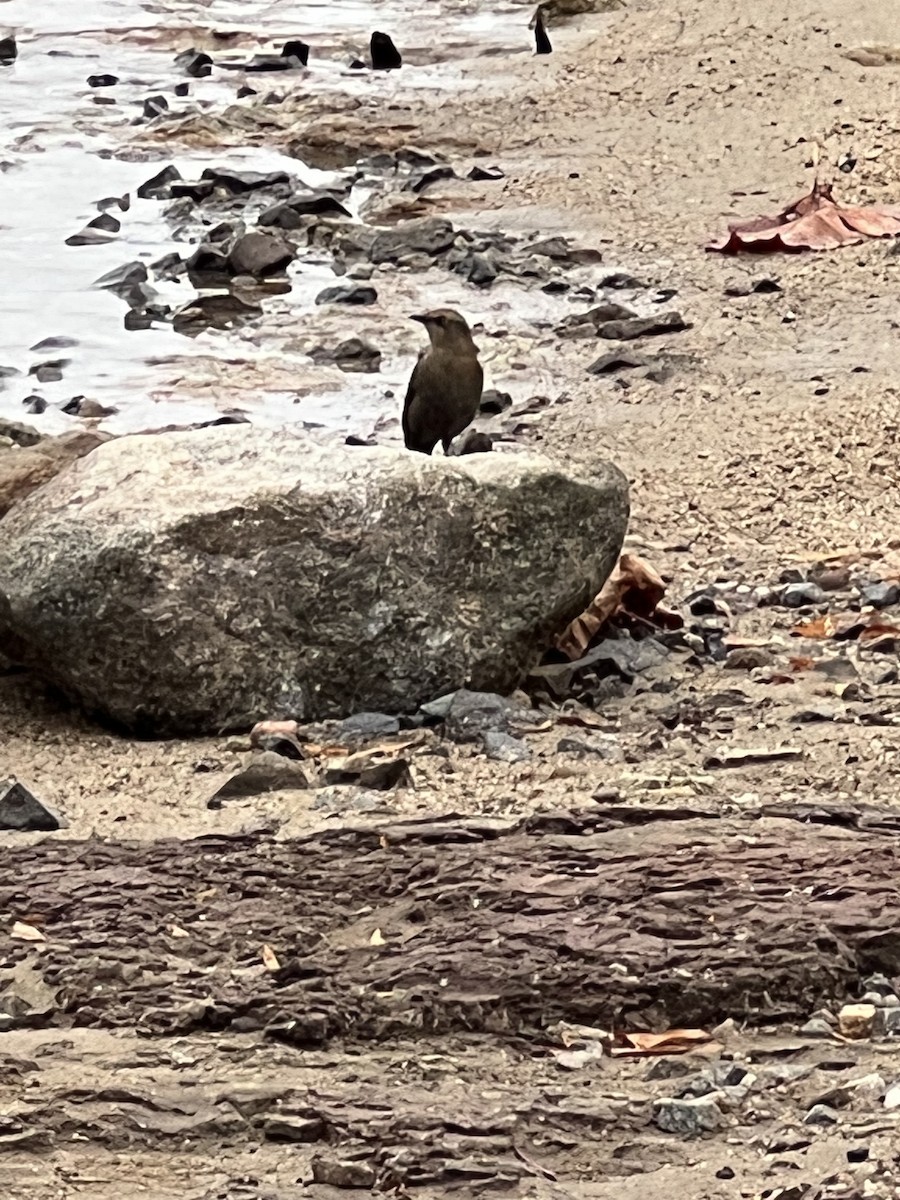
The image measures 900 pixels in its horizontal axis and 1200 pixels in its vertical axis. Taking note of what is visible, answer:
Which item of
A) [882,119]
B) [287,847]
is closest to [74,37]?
[882,119]

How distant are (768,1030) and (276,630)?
193cm

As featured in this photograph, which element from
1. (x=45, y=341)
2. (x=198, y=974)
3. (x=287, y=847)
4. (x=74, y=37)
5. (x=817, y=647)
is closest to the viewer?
(x=198, y=974)

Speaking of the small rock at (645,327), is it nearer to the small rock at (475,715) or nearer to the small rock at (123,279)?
the small rock at (123,279)

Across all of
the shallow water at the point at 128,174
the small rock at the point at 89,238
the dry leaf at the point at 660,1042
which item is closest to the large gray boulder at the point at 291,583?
the dry leaf at the point at 660,1042

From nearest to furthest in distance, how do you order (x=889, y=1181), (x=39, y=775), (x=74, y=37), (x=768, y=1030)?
1. (x=889, y=1181)
2. (x=768, y=1030)
3. (x=39, y=775)
4. (x=74, y=37)

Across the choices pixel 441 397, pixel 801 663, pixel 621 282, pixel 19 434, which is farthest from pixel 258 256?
pixel 801 663

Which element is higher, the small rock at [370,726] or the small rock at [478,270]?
the small rock at [370,726]

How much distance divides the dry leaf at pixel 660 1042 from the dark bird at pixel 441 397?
401 centimetres

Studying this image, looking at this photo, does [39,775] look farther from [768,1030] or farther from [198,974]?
[768,1030]

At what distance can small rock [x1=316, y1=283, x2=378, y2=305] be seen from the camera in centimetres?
917

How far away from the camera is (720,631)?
5391 millimetres

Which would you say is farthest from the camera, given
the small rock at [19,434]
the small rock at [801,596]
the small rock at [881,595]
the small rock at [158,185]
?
the small rock at [158,185]

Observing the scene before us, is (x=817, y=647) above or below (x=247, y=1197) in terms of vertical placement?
below

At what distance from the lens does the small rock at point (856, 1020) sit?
322 cm
